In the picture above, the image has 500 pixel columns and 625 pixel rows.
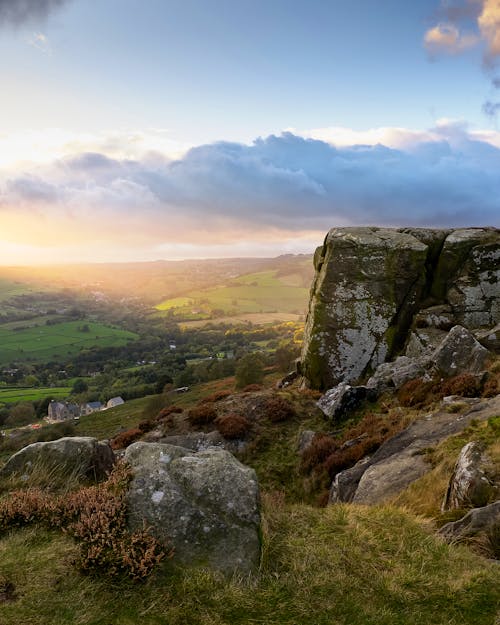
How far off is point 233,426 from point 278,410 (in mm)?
3069

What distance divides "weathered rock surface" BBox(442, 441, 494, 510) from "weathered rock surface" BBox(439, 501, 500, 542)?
0.52 m

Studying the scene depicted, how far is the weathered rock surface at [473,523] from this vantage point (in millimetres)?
7637

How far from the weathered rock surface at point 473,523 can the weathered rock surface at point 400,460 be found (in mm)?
2483

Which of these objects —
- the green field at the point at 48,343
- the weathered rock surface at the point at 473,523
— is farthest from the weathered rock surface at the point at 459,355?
the green field at the point at 48,343

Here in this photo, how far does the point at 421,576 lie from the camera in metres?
6.60

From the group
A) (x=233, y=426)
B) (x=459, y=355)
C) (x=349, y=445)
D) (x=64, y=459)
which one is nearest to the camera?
(x=64, y=459)

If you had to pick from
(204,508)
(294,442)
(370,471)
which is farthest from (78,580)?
(294,442)

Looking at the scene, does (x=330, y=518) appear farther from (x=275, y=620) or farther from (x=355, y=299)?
(x=355, y=299)

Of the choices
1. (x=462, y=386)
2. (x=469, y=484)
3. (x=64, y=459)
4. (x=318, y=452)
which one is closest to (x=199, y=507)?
(x=64, y=459)

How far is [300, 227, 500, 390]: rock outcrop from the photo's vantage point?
26641 millimetres

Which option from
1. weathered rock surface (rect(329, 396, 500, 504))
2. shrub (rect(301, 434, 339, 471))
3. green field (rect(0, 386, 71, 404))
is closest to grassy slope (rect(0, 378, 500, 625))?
weathered rock surface (rect(329, 396, 500, 504))

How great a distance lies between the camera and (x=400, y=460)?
12211 mm

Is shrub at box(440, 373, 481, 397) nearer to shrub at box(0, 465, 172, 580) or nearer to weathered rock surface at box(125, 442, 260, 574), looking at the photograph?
weathered rock surface at box(125, 442, 260, 574)

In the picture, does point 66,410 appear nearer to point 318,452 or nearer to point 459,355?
point 318,452
